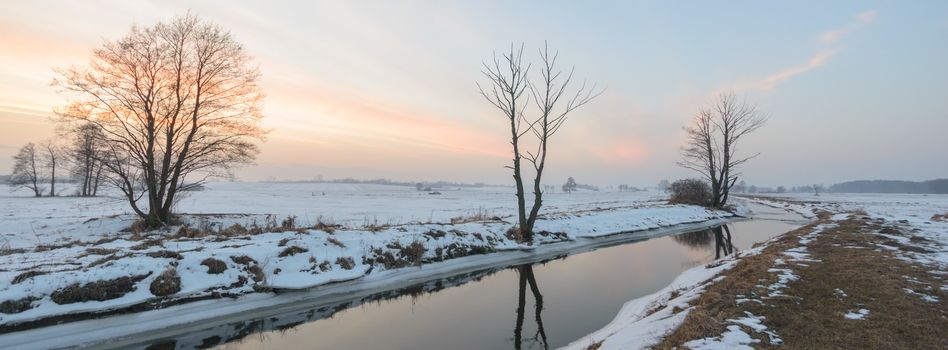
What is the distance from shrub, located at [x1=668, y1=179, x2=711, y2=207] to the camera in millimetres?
42219

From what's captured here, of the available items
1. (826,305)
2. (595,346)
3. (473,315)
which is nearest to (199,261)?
(473,315)

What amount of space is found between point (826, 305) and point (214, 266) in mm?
12873

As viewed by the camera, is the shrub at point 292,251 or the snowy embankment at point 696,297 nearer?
the snowy embankment at point 696,297

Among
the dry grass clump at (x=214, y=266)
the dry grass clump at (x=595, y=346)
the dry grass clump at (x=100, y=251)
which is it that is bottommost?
the dry grass clump at (x=595, y=346)

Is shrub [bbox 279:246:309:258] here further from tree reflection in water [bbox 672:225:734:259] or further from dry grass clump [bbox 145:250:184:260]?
tree reflection in water [bbox 672:225:734:259]

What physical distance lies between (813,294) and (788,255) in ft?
17.2

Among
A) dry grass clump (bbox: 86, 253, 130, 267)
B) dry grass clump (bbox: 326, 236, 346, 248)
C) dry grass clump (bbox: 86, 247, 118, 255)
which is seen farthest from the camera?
dry grass clump (bbox: 326, 236, 346, 248)

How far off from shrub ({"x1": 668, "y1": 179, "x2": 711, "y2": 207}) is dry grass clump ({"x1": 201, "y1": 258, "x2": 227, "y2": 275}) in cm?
4234

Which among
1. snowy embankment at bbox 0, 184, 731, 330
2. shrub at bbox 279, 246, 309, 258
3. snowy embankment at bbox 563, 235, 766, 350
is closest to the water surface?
snowy embankment at bbox 563, 235, 766, 350

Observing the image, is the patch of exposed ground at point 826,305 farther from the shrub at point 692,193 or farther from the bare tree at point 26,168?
the bare tree at point 26,168

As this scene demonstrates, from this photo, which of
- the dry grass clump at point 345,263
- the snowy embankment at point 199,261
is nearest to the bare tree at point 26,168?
the snowy embankment at point 199,261

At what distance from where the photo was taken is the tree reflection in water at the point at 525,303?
7.79m

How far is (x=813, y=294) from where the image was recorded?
7.16m

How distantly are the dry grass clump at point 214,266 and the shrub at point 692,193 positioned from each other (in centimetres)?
4234
